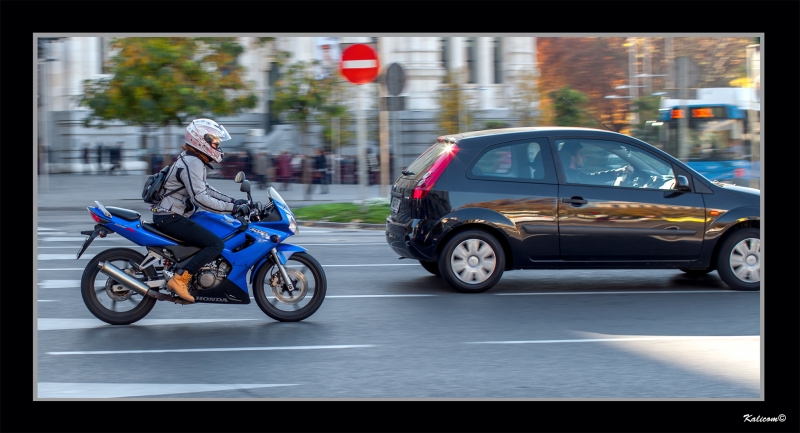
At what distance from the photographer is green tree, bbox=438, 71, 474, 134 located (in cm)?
2758

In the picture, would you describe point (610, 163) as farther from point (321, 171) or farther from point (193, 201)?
point (321, 171)

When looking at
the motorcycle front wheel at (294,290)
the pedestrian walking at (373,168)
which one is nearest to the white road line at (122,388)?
the motorcycle front wheel at (294,290)

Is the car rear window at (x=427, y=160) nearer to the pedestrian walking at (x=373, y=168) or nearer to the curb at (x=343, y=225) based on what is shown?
the curb at (x=343, y=225)

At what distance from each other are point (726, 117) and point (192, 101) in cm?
1416

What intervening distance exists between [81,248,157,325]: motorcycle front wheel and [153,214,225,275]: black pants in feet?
1.18

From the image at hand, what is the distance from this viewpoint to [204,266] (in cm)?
773

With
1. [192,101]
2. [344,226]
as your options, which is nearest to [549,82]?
[192,101]

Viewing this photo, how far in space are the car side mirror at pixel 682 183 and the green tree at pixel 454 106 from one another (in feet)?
59.1

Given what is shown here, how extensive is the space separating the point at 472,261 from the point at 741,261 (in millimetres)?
2571

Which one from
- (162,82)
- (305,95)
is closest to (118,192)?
(162,82)

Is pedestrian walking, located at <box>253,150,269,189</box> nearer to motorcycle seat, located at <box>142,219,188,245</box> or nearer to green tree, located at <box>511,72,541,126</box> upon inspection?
green tree, located at <box>511,72,541,126</box>

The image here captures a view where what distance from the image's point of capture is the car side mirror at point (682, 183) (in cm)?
948

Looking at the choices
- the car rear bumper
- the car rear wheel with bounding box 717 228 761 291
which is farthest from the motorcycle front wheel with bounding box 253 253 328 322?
the car rear wheel with bounding box 717 228 761 291
